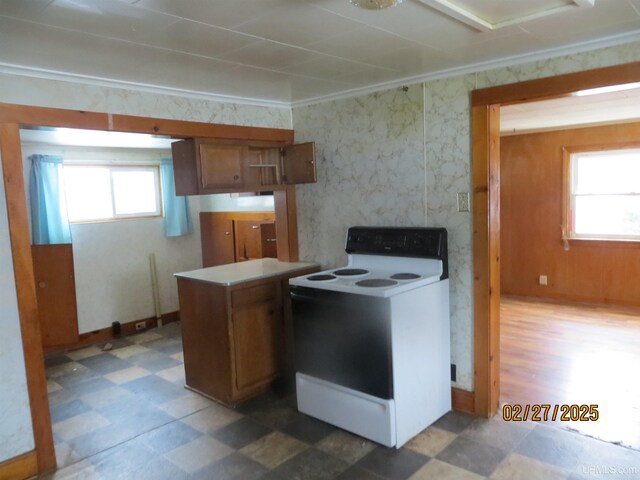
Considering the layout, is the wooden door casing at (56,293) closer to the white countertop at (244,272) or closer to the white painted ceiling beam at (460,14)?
the white countertop at (244,272)

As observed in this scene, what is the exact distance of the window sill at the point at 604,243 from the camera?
520 centimetres

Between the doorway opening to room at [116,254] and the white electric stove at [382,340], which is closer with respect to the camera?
the white electric stove at [382,340]

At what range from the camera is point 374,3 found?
159 cm

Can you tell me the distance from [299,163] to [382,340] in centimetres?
155

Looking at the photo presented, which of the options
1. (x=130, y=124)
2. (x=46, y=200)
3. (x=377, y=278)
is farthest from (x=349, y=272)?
(x=46, y=200)

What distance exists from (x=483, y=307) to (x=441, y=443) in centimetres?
82

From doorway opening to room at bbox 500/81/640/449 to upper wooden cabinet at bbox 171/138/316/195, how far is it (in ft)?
6.40

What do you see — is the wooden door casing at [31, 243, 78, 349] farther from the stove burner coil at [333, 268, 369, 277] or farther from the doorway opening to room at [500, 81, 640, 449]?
the doorway opening to room at [500, 81, 640, 449]

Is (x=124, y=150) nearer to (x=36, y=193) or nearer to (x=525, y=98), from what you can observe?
(x=36, y=193)

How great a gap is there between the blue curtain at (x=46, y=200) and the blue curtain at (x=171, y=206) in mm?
1088

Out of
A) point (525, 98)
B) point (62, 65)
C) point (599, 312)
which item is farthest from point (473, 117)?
point (599, 312)

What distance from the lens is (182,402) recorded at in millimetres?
3258

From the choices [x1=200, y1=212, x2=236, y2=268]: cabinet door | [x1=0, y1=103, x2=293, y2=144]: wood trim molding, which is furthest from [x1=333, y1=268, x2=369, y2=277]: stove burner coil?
[x1=200, y1=212, x2=236, y2=268]: cabinet door
